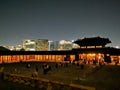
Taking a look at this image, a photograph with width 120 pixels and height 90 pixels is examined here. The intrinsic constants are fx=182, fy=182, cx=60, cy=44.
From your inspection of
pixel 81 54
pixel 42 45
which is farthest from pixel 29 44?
pixel 81 54

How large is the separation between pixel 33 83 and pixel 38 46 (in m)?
163

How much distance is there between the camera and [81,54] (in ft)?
153

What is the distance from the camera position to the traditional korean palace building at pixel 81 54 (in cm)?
4231

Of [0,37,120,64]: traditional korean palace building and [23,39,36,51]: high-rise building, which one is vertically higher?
[23,39,36,51]: high-rise building

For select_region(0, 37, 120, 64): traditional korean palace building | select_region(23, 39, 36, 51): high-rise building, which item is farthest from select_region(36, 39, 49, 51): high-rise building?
select_region(0, 37, 120, 64): traditional korean palace building

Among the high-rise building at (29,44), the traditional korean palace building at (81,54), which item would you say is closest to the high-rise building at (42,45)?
the high-rise building at (29,44)

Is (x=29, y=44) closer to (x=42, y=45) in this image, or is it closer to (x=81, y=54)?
(x=42, y=45)

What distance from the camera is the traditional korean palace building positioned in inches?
1666

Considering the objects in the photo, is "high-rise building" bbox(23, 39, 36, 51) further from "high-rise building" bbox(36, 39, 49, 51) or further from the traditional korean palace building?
the traditional korean palace building

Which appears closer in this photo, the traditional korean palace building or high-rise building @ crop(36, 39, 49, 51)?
the traditional korean palace building

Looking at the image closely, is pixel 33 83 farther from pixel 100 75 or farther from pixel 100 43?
pixel 100 43

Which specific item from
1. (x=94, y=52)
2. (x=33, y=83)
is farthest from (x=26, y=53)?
(x=33, y=83)

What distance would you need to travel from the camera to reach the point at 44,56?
166 ft

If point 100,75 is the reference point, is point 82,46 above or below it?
above
